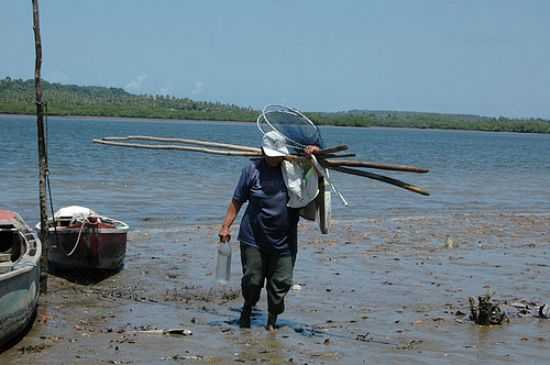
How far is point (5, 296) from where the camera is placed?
759 centimetres

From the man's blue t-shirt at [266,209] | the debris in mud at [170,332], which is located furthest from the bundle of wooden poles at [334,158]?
the debris in mud at [170,332]

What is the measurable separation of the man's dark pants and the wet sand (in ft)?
1.27

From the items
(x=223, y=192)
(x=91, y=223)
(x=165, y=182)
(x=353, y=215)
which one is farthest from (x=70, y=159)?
(x=91, y=223)

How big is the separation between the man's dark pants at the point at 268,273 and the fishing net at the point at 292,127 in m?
0.99

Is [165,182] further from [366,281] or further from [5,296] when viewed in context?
[5,296]

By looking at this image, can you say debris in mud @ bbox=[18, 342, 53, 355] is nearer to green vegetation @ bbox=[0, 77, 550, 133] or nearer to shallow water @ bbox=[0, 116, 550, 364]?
shallow water @ bbox=[0, 116, 550, 364]

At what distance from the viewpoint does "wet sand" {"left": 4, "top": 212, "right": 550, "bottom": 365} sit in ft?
26.3

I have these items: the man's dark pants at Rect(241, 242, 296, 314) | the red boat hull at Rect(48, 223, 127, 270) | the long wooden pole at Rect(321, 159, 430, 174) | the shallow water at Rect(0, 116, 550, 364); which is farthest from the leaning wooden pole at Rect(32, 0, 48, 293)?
the long wooden pole at Rect(321, 159, 430, 174)

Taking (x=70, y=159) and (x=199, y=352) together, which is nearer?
(x=199, y=352)

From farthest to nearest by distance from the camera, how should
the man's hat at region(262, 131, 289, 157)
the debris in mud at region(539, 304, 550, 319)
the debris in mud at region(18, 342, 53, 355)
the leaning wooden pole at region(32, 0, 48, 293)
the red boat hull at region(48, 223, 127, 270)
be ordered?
the red boat hull at region(48, 223, 127, 270) < the leaning wooden pole at region(32, 0, 48, 293) < the debris in mud at region(539, 304, 550, 319) < the man's hat at region(262, 131, 289, 157) < the debris in mud at region(18, 342, 53, 355)

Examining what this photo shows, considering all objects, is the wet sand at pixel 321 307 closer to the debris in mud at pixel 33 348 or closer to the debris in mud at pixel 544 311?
the debris in mud at pixel 33 348

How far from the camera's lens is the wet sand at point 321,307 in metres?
8.02

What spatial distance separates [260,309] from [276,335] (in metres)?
1.26

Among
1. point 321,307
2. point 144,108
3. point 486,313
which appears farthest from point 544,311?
point 144,108
